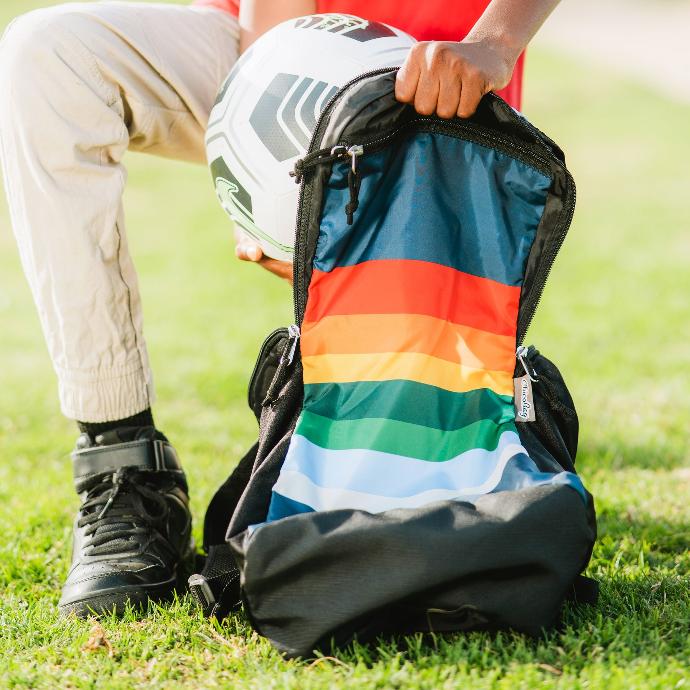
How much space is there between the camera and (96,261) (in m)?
2.39

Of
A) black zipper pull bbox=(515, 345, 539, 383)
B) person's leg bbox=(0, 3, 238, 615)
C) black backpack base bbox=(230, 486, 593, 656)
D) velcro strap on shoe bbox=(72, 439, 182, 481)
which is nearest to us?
black backpack base bbox=(230, 486, 593, 656)

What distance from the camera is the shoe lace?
236cm

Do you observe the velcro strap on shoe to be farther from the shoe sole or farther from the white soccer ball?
the white soccer ball

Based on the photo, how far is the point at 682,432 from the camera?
12.1 feet

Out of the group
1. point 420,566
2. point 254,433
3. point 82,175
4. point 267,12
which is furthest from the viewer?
point 254,433

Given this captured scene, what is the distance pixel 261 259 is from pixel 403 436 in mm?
707

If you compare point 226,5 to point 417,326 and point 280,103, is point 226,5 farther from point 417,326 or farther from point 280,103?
point 417,326

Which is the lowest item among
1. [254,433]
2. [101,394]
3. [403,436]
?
[254,433]

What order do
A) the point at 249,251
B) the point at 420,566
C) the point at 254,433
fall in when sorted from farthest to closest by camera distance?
1. the point at 254,433
2. the point at 249,251
3. the point at 420,566

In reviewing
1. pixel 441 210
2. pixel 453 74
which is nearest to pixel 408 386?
pixel 441 210

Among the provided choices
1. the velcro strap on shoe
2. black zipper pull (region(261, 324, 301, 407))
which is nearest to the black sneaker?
the velcro strap on shoe

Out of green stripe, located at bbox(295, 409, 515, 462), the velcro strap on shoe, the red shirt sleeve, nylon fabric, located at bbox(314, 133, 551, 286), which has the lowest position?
the velcro strap on shoe

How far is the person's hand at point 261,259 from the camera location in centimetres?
252

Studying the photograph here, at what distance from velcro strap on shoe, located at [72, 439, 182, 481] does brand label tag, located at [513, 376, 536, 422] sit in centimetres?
91
